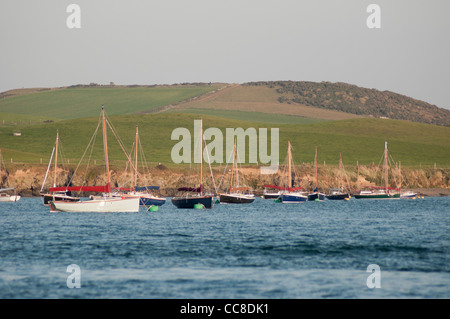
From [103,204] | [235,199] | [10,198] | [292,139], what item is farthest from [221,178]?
[292,139]

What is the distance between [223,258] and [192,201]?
46.2 metres

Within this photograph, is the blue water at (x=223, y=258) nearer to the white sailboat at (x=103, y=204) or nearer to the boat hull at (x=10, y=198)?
the white sailboat at (x=103, y=204)

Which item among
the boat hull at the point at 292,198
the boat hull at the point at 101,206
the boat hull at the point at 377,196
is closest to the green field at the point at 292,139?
the boat hull at the point at 377,196

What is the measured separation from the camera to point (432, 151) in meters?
154

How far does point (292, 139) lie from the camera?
159 metres

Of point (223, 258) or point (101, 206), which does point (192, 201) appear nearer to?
point (101, 206)

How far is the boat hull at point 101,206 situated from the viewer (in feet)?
229

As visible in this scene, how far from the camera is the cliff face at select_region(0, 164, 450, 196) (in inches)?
4619

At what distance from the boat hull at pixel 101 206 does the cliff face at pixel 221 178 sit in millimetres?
38394

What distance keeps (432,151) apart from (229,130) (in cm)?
4775

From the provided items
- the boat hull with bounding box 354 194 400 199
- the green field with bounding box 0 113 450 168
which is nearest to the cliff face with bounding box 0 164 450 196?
the green field with bounding box 0 113 450 168
